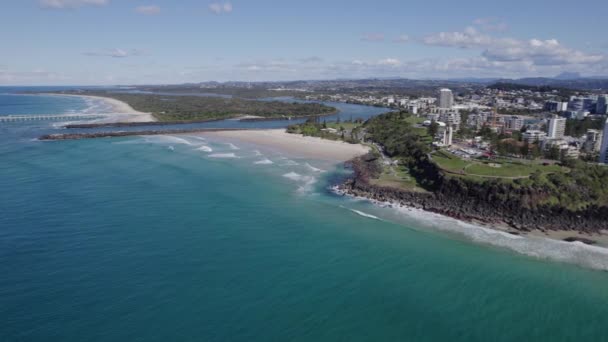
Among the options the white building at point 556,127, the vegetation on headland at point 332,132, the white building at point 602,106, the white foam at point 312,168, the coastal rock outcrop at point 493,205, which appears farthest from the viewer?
the white building at point 602,106

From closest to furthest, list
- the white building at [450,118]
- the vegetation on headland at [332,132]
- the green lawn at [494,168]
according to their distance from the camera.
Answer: the green lawn at [494,168] < the vegetation on headland at [332,132] < the white building at [450,118]

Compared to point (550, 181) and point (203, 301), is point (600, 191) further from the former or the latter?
point (203, 301)

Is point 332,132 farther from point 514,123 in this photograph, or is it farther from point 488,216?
point 488,216

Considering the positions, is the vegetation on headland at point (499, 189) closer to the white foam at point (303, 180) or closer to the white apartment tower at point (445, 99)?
the white foam at point (303, 180)

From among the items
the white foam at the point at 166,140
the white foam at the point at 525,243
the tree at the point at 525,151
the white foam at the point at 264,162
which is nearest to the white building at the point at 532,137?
the tree at the point at 525,151

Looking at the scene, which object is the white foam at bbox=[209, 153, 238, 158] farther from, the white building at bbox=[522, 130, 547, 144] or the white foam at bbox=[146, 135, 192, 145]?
the white building at bbox=[522, 130, 547, 144]

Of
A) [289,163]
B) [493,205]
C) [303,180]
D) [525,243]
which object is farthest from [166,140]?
[525,243]

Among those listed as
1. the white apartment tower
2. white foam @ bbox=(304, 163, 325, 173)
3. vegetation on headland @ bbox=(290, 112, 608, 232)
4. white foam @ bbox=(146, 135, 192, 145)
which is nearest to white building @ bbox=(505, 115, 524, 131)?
vegetation on headland @ bbox=(290, 112, 608, 232)
